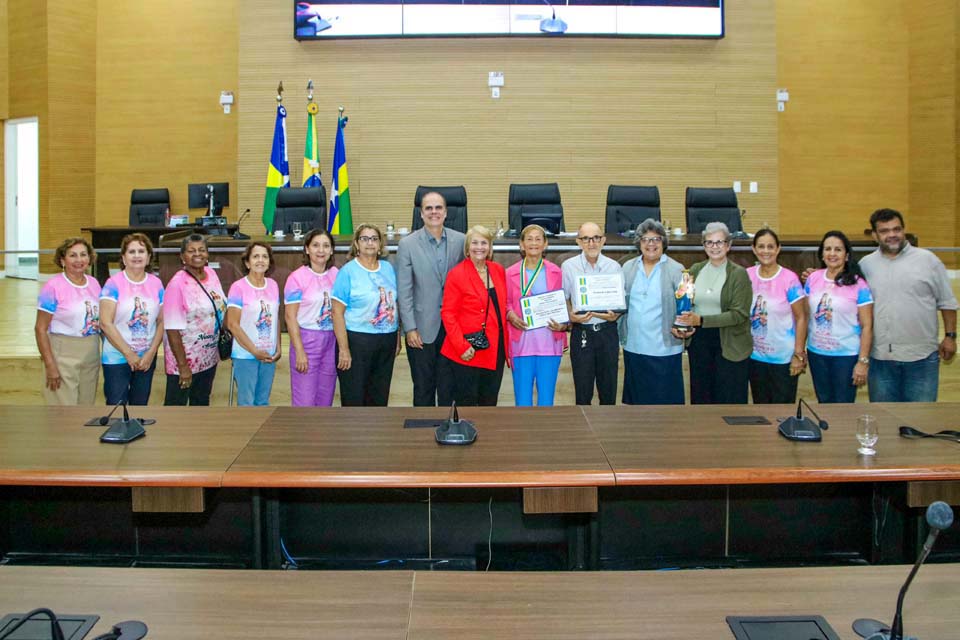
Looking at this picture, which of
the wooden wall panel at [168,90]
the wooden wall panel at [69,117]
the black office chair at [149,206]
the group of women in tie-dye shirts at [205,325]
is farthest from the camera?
the wooden wall panel at [69,117]

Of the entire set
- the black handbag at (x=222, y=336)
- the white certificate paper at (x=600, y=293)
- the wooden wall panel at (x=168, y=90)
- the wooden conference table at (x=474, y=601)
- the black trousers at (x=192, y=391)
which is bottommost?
the wooden conference table at (x=474, y=601)

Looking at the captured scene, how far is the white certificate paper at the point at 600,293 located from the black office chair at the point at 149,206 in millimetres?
6645

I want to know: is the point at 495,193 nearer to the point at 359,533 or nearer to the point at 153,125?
the point at 153,125

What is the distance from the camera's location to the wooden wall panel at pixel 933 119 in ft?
34.0

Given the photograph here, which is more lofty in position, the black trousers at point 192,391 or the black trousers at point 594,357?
the black trousers at point 594,357

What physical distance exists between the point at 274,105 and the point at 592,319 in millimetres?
5986

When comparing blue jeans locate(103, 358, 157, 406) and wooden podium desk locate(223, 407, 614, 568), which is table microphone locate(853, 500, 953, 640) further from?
blue jeans locate(103, 358, 157, 406)

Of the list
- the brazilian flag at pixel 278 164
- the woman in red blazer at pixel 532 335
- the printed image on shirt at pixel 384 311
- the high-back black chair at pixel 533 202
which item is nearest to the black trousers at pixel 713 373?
the woman in red blazer at pixel 532 335

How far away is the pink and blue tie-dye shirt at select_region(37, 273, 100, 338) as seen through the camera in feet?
14.9

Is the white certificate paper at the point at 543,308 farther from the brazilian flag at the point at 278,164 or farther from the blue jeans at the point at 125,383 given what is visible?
the brazilian flag at the point at 278,164

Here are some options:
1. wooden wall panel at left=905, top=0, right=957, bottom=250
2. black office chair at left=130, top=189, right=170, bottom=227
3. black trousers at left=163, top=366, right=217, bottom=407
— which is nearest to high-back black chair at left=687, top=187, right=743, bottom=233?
wooden wall panel at left=905, top=0, right=957, bottom=250

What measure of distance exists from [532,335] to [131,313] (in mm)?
2102

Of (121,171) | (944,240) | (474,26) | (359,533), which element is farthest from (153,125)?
(944,240)

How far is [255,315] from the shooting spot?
4629 mm
